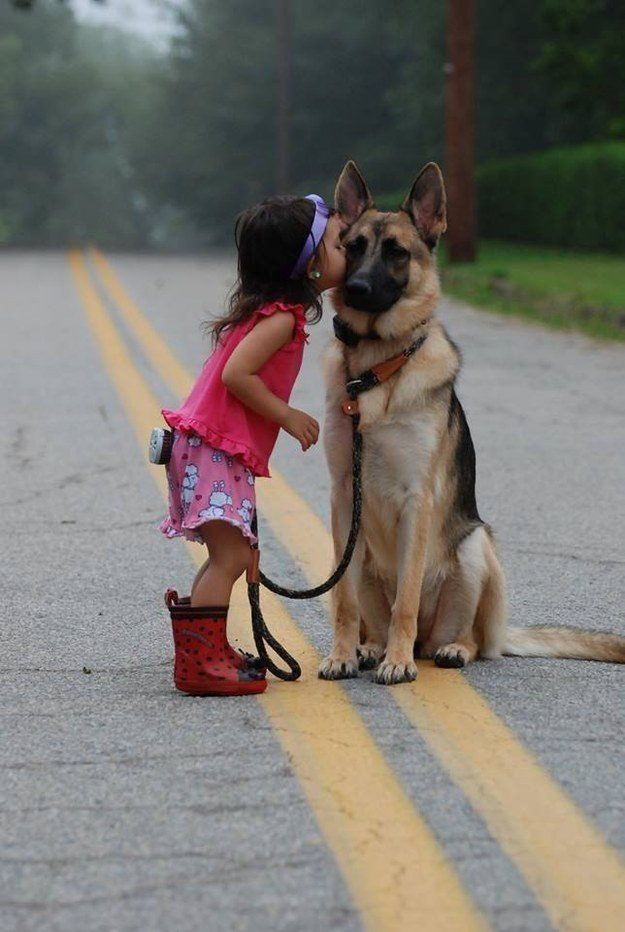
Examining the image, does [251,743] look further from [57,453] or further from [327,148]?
[327,148]

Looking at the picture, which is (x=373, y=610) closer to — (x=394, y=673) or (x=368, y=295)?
(x=394, y=673)

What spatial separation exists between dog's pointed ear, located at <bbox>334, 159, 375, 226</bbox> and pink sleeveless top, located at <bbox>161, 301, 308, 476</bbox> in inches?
19.9

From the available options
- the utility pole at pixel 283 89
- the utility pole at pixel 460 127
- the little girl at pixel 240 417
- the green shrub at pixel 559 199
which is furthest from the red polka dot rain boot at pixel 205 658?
the utility pole at pixel 283 89

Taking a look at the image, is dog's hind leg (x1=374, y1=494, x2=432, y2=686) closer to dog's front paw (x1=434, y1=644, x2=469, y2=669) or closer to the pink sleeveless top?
dog's front paw (x1=434, y1=644, x2=469, y2=669)

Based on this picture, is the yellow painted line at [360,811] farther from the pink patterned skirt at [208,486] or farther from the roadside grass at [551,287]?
the roadside grass at [551,287]

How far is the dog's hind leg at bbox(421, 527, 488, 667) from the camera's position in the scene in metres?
5.25

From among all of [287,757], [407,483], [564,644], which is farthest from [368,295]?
[287,757]

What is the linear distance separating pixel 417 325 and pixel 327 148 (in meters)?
50.7

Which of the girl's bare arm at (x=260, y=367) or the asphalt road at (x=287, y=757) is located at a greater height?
the girl's bare arm at (x=260, y=367)

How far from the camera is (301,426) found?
16.1 feet

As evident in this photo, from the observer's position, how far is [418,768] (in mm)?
4090

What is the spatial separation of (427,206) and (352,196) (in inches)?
9.3

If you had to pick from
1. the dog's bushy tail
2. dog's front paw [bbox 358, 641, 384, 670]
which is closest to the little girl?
dog's front paw [bbox 358, 641, 384, 670]

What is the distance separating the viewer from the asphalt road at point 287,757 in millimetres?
3283
